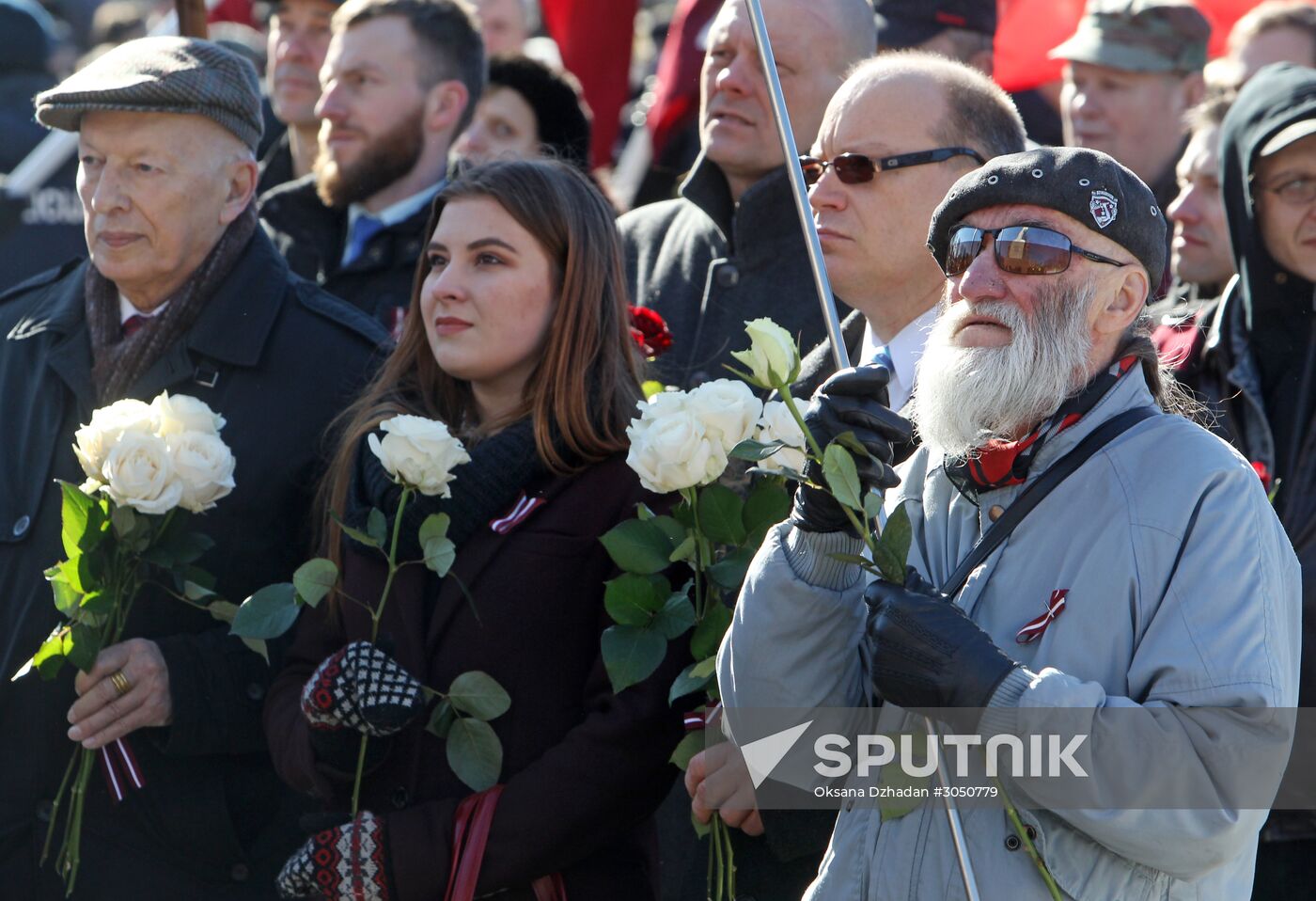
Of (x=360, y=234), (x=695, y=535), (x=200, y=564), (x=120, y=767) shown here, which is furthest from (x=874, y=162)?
(x=360, y=234)

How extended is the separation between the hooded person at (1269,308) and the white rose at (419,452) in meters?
1.81

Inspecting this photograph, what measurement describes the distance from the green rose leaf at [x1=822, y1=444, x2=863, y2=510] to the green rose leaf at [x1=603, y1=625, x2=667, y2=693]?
27.7 inches

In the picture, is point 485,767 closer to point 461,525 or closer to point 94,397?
point 461,525

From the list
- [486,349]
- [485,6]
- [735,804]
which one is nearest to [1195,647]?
[735,804]

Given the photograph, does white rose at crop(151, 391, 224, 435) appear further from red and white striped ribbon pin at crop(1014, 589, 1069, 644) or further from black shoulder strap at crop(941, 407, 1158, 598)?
red and white striped ribbon pin at crop(1014, 589, 1069, 644)

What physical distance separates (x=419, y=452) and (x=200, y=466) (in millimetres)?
572

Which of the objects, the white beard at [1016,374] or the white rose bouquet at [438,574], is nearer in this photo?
the white beard at [1016,374]

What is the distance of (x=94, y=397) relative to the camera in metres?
4.17

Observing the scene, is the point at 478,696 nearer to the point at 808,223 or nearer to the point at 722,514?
the point at 722,514

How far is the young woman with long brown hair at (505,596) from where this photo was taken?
329 centimetres

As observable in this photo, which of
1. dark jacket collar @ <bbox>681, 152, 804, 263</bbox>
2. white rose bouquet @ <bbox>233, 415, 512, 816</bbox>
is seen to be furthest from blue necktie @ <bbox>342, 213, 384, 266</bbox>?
white rose bouquet @ <bbox>233, 415, 512, 816</bbox>

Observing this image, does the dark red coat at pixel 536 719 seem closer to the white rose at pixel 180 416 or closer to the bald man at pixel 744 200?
the white rose at pixel 180 416

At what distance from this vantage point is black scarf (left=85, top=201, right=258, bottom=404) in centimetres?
419

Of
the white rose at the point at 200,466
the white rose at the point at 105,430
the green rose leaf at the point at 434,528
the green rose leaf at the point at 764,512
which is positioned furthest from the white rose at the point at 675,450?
the white rose at the point at 105,430
